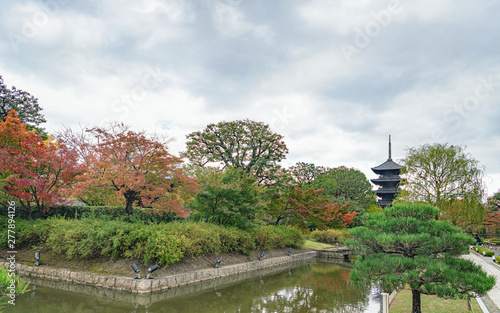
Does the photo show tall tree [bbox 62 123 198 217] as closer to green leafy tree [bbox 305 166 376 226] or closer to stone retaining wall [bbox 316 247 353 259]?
stone retaining wall [bbox 316 247 353 259]

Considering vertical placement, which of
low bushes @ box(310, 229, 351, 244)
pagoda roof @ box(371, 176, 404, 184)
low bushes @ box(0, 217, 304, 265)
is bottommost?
low bushes @ box(310, 229, 351, 244)

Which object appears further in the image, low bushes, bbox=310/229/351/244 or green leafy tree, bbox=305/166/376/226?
green leafy tree, bbox=305/166/376/226

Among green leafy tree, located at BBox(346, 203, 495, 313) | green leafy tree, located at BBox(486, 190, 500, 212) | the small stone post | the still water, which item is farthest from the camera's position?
green leafy tree, located at BBox(486, 190, 500, 212)

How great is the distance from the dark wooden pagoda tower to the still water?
142 ft

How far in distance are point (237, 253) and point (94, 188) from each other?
7485mm

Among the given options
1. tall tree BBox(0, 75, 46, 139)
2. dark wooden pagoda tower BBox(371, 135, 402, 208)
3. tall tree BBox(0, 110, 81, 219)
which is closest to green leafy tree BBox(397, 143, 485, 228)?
tall tree BBox(0, 110, 81, 219)

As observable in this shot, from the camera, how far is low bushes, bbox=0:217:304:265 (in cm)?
991

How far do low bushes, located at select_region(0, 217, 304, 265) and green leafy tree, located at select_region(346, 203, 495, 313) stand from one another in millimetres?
6449

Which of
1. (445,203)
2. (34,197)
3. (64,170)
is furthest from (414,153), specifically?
(34,197)

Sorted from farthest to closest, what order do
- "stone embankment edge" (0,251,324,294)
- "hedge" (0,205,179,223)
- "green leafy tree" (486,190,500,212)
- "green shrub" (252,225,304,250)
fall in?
1. "green leafy tree" (486,190,500,212)
2. "green shrub" (252,225,304,250)
3. "hedge" (0,205,179,223)
4. "stone embankment edge" (0,251,324,294)

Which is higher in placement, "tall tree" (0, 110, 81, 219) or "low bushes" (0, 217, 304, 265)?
"tall tree" (0, 110, 81, 219)

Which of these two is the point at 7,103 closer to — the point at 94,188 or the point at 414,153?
the point at 94,188

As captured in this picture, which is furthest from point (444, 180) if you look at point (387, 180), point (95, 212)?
point (387, 180)

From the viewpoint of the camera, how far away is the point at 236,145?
22938 millimetres
